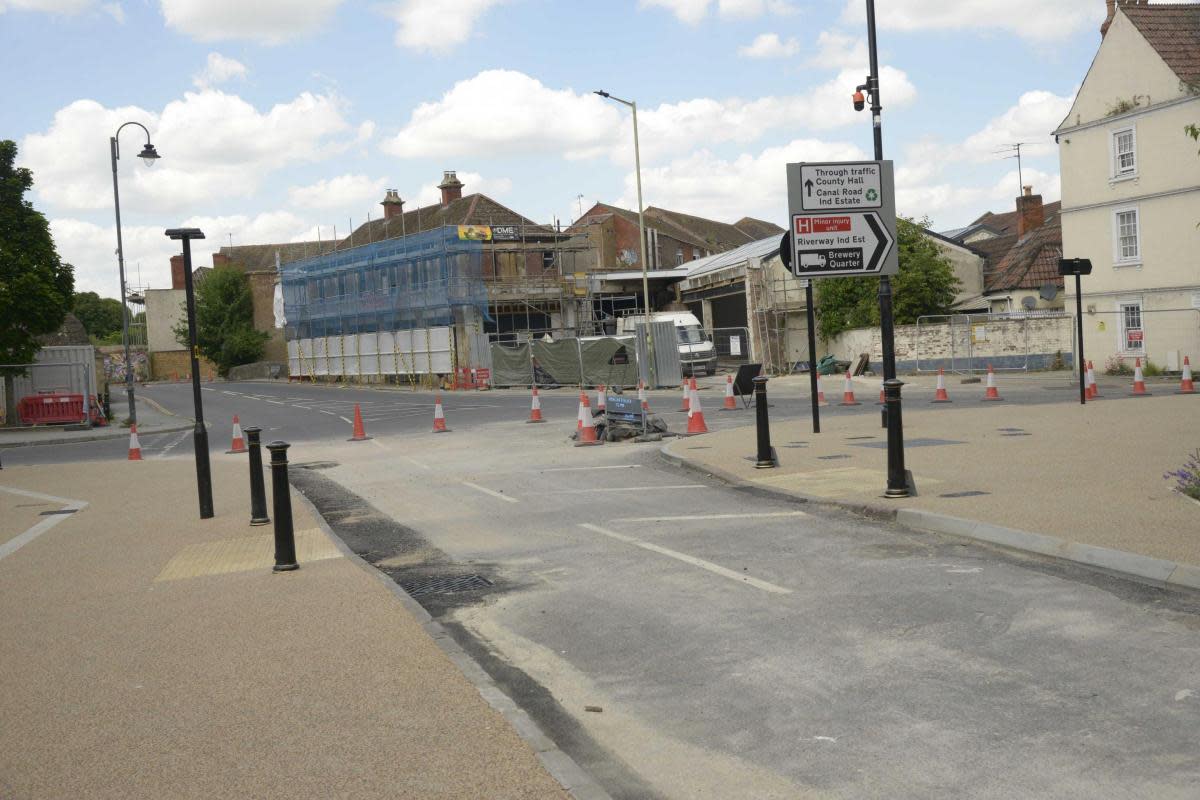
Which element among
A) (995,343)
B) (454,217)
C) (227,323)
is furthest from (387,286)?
(995,343)

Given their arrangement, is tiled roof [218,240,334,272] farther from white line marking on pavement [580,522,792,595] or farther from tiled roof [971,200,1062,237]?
white line marking on pavement [580,522,792,595]

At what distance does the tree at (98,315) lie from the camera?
5581 inches

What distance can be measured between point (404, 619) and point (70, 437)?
91.4 ft

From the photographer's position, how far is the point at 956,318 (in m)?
41.7

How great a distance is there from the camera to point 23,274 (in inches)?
1287

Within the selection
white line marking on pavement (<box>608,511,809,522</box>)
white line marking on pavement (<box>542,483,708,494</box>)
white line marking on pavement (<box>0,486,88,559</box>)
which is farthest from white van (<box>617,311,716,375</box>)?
white line marking on pavement (<box>608,511,809,522</box>)

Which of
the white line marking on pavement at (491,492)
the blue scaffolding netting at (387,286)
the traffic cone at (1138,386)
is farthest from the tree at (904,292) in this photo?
the white line marking on pavement at (491,492)

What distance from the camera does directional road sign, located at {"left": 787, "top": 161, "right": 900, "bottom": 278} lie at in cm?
1482

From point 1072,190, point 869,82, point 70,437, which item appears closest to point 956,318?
point 1072,190

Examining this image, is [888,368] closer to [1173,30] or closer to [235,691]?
[235,691]

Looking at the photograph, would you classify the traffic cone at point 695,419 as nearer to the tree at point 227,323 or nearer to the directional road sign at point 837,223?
the directional road sign at point 837,223

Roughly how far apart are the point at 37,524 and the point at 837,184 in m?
10.7

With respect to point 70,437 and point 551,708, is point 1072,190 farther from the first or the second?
point 551,708

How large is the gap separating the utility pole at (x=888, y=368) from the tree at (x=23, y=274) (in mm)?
25826
